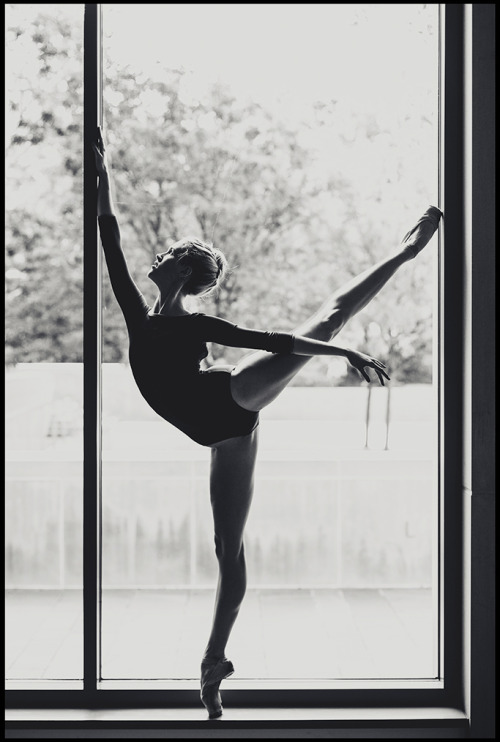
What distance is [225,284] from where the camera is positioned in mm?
2898

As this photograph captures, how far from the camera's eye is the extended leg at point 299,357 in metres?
2.51

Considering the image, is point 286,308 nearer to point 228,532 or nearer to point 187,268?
point 187,268

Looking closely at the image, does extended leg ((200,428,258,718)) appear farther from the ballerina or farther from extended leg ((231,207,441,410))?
extended leg ((231,207,441,410))

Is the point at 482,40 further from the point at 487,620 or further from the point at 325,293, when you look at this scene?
the point at 487,620

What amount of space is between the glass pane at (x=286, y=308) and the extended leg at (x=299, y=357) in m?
0.39

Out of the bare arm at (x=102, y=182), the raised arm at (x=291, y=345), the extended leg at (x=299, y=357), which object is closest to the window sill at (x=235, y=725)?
the extended leg at (x=299, y=357)

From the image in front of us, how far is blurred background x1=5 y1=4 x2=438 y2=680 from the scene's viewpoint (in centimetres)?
283

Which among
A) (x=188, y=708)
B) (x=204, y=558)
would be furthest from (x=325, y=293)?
(x=188, y=708)

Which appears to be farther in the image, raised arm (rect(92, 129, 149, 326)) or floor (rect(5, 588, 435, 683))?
floor (rect(5, 588, 435, 683))

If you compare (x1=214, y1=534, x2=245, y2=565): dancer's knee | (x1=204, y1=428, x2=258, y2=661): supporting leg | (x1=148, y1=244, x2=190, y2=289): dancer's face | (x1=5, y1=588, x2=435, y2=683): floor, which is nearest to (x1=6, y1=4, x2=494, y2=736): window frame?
(x1=5, y1=588, x2=435, y2=683): floor

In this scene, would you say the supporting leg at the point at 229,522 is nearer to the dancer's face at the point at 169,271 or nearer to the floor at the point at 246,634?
the floor at the point at 246,634

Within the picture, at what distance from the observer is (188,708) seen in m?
2.73

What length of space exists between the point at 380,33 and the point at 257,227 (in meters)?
0.85

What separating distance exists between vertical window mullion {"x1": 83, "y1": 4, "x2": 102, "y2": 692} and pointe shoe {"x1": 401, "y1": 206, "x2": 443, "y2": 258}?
1.09 m
